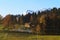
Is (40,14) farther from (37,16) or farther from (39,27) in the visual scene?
(39,27)

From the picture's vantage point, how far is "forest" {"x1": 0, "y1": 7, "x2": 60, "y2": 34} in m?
31.6

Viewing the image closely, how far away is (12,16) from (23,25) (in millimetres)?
4907

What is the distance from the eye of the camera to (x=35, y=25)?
3428 centimetres

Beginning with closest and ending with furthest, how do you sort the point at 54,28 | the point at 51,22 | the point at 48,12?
the point at 54,28, the point at 51,22, the point at 48,12

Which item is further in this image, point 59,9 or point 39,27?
point 59,9

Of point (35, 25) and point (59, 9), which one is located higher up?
point (59, 9)

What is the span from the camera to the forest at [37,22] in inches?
1245

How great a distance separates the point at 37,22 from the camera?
35.4 m

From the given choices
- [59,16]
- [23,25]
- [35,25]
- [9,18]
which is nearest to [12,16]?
[9,18]

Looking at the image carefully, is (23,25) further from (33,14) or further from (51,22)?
(51,22)

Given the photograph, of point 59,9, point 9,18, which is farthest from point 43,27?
point 9,18

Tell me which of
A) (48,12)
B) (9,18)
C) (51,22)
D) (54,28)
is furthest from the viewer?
(9,18)

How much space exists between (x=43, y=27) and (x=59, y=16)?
18.3ft

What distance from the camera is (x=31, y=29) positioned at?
32281 mm
